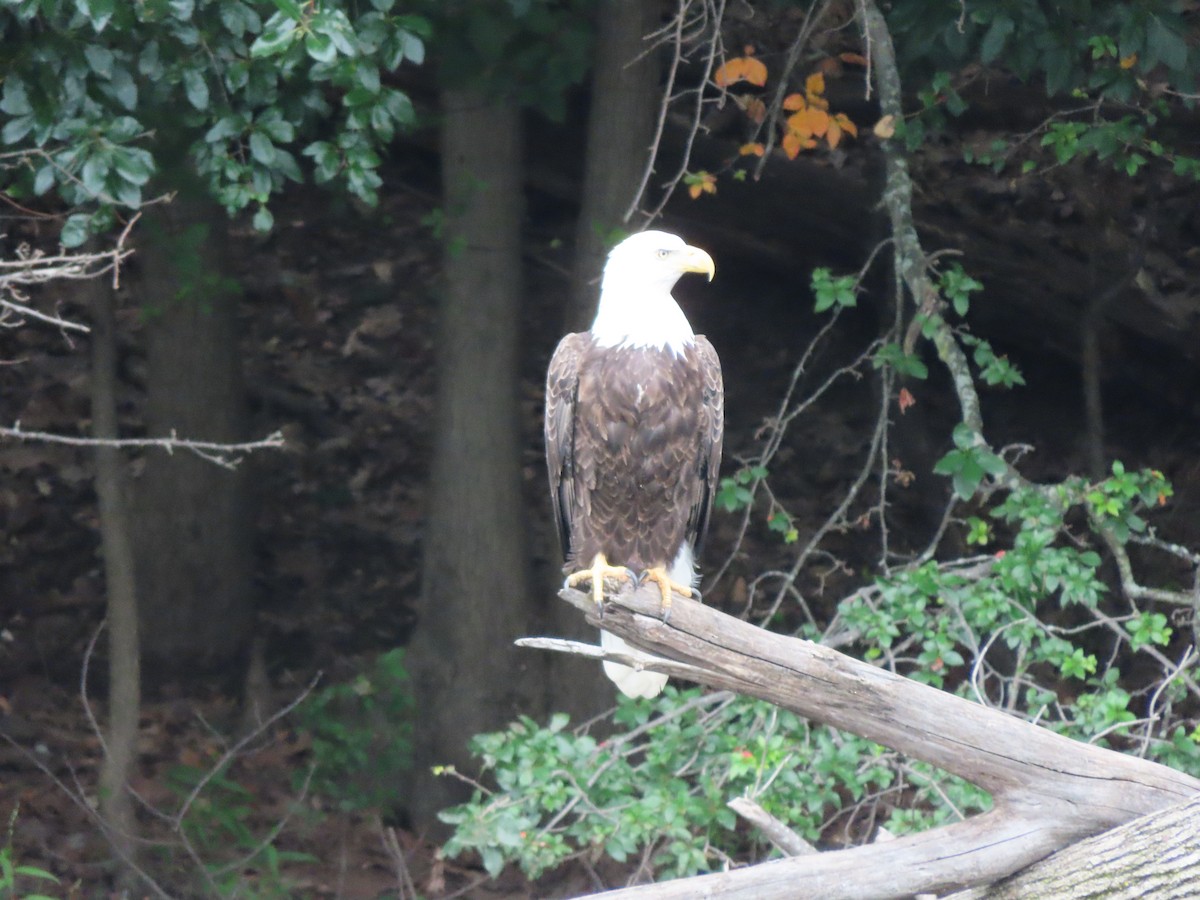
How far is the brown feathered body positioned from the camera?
12.4 feet

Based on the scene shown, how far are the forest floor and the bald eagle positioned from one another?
1.56m

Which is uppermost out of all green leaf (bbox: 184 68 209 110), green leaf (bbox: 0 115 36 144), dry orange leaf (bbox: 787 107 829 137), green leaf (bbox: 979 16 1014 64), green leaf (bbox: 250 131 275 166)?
green leaf (bbox: 979 16 1014 64)

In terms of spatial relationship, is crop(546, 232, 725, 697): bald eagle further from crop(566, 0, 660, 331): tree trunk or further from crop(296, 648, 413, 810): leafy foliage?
crop(296, 648, 413, 810): leafy foliage

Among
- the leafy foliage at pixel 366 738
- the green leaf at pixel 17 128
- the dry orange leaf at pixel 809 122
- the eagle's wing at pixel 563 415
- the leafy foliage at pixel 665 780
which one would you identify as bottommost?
the leafy foliage at pixel 366 738

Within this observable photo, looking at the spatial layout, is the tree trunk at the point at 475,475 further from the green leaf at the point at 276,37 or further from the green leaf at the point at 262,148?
the green leaf at the point at 276,37

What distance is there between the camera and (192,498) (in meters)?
5.93

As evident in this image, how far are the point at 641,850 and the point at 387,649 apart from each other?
5.55 ft

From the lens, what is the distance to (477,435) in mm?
5348

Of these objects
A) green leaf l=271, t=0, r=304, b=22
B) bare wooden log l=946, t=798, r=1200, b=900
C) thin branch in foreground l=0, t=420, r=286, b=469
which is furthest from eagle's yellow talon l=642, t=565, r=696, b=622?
green leaf l=271, t=0, r=304, b=22

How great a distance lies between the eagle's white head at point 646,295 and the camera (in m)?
3.77

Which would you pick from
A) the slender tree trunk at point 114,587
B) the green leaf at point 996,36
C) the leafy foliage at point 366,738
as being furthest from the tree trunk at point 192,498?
the green leaf at point 996,36

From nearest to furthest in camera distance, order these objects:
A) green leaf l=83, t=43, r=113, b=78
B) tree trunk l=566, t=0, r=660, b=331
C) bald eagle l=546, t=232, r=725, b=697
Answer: green leaf l=83, t=43, r=113, b=78 → bald eagle l=546, t=232, r=725, b=697 → tree trunk l=566, t=0, r=660, b=331

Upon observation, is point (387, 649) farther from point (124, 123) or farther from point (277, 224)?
point (124, 123)

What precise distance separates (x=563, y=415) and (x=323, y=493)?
3.20 metres
